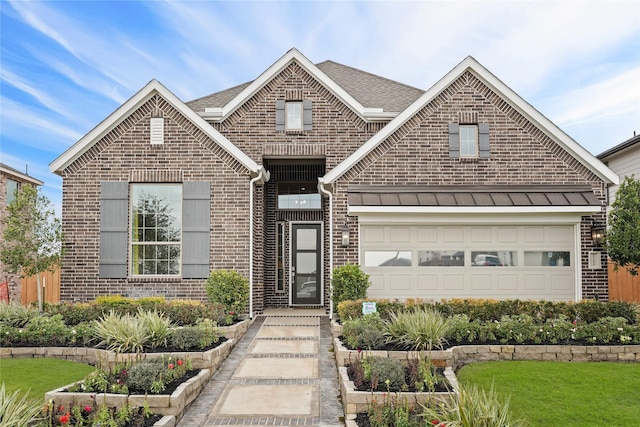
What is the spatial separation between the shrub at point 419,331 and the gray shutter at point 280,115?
23.7ft

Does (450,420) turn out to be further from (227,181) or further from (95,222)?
(95,222)

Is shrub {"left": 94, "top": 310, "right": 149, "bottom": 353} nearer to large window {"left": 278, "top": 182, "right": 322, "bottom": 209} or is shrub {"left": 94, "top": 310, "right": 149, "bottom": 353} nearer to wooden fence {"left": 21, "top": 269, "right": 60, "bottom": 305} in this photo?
large window {"left": 278, "top": 182, "right": 322, "bottom": 209}

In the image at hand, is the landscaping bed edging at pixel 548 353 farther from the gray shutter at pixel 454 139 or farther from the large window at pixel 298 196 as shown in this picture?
the large window at pixel 298 196

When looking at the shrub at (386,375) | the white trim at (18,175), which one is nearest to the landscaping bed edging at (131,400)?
the shrub at (386,375)

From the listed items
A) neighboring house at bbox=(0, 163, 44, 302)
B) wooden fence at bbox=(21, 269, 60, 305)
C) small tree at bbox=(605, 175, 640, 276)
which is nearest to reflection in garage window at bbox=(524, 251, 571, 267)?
small tree at bbox=(605, 175, 640, 276)

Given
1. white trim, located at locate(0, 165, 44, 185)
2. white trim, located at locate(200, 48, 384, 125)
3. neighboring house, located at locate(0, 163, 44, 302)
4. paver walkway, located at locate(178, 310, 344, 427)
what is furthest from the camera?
white trim, located at locate(0, 165, 44, 185)

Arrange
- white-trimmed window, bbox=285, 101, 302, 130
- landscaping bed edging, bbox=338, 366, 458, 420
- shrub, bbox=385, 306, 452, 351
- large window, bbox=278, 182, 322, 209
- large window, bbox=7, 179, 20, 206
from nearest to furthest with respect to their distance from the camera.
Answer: landscaping bed edging, bbox=338, 366, 458, 420, shrub, bbox=385, 306, 452, 351, white-trimmed window, bbox=285, 101, 302, 130, large window, bbox=278, 182, 322, 209, large window, bbox=7, 179, 20, 206

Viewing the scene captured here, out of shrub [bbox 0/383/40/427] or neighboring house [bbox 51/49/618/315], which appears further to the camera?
neighboring house [bbox 51/49/618/315]

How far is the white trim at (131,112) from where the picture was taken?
12.2 metres

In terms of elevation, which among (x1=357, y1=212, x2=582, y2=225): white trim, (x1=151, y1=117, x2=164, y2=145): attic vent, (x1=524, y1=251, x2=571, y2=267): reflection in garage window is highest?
(x1=151, y1=117, x2=164, y2=145): attic vent

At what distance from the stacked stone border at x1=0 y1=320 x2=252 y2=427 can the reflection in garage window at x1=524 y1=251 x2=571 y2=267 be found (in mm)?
6965

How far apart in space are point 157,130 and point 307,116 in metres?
4.02

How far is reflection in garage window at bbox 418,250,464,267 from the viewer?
12.1m

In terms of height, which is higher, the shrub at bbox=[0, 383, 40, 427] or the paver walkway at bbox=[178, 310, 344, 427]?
the shrub at bbox=[0, 383, 40, 427]
